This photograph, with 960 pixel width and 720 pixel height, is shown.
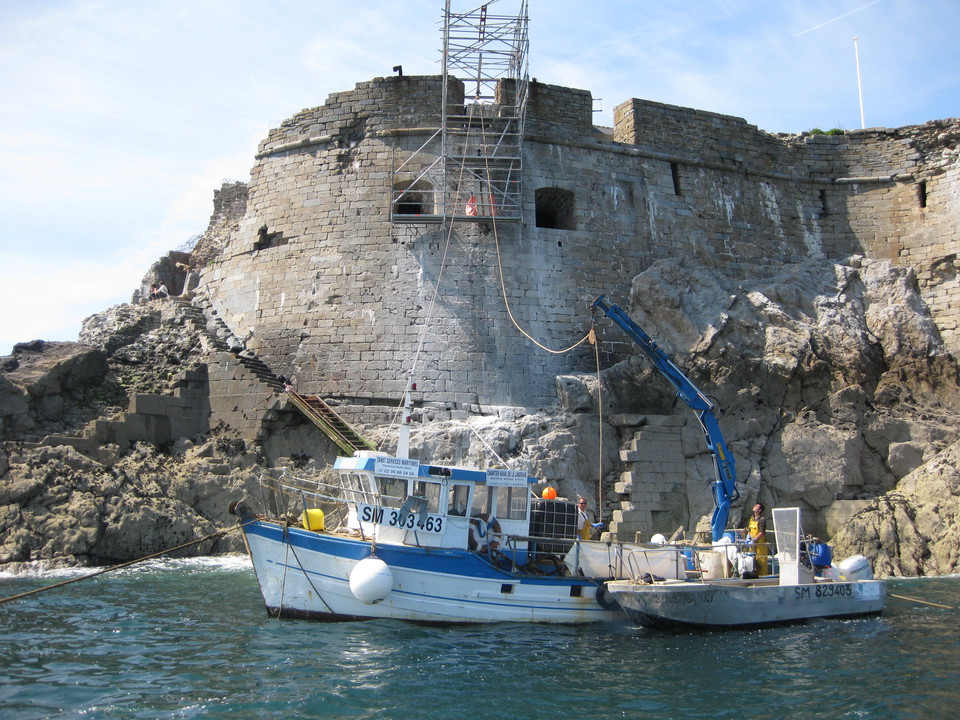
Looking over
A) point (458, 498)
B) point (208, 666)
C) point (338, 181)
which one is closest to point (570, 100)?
point (338, 181)

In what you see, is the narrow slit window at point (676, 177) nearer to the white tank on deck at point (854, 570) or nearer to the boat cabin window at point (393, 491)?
the white tank on deck at point (854, 570)

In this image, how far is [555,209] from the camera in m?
20.2

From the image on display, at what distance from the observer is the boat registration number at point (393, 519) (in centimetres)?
1152

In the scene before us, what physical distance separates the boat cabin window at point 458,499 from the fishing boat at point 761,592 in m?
2.25

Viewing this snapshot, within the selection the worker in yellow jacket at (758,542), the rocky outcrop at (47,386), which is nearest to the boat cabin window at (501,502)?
the worker in yellow jacket at (758,542)

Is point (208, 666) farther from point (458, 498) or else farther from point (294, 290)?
point (294, 290)

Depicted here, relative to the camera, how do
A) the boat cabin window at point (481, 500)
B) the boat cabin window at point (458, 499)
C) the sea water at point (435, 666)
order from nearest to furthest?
the sea water at point (435, 666)
the boat cabin window at point (458, 499)
the boat cabin window at point (481, 500)

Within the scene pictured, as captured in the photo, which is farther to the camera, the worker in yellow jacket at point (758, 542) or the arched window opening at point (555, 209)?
the arched window opening at point (555, 209)

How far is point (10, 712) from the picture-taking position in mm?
7191

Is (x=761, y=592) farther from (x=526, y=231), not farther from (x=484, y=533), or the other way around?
(x=526, y=231)

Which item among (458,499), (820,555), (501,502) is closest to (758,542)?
(820,555)

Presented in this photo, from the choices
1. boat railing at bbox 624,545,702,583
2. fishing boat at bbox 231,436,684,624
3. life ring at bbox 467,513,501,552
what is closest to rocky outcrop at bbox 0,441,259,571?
fishing boat at bbox 231,436,684,624

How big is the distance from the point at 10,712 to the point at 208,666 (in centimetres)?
192

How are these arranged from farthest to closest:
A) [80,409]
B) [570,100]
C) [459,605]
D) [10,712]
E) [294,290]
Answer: [570,100] → [294,290] → [80,409] → [459,605] → [10,712]
